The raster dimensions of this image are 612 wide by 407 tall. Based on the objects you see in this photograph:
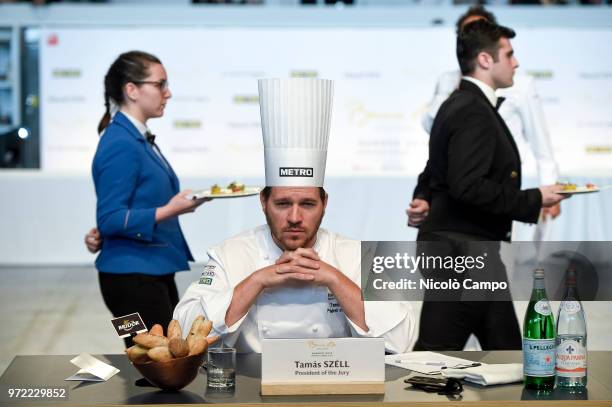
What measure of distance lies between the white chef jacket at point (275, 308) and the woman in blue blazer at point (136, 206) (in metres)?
0.73

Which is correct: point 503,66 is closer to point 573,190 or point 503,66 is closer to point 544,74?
point 573,190

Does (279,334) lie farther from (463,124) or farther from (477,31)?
(477,31)

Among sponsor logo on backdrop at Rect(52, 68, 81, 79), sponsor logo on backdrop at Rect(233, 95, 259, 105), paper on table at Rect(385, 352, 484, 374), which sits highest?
sponsor logo on backdrop at Rect(52, 68, 81, 79)

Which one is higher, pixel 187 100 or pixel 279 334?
pixel 187 100

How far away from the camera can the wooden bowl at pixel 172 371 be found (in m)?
1.91

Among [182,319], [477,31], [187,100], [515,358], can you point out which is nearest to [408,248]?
[515,358]

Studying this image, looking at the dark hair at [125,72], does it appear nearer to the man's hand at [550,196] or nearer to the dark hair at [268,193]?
the dark hair at [268,193]

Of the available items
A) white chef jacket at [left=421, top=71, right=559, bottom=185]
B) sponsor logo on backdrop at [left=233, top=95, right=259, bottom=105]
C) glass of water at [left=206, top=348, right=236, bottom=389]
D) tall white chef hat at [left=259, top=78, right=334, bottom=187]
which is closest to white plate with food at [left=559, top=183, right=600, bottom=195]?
white chef jacket at [left=421, top=71, right=559, bottom=185]

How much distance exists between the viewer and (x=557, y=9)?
8898 mm

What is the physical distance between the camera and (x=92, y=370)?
210cm

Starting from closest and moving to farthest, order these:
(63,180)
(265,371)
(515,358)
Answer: (265,371)
(515,358)
(63,180)

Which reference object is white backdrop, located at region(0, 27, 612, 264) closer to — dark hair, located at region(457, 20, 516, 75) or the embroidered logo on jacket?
dark hair, located at region(457, 20, 516, 75)

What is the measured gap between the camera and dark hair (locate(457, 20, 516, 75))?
3.33 m

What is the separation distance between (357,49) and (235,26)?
1098mm
